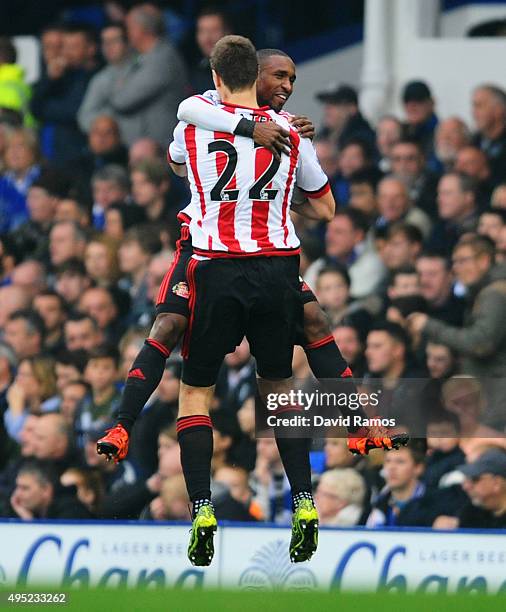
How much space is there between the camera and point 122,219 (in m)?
15.1

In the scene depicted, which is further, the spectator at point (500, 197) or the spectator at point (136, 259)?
the spectator at point (136, 259)

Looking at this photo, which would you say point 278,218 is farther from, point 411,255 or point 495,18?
point 495,18

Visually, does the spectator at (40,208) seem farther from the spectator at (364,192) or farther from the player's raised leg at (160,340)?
the player's raised leg at (160,340)

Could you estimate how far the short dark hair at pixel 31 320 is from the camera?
1457cm

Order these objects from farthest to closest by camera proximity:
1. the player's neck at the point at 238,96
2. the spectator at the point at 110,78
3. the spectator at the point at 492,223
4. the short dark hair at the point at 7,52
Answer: the short dark hair at the point at 7,52, the spectator at the point at 110,78, the spectator at the point at 492,223, the player's neck at the point at 238,96

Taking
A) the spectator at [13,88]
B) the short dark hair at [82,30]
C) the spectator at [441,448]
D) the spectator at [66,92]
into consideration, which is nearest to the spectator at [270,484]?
the spectator at [441,448]

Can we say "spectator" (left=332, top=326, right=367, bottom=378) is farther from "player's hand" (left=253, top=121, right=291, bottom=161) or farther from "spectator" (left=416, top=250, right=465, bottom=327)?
"player's hand" (left=253, top=121, right=291, bottom=161)

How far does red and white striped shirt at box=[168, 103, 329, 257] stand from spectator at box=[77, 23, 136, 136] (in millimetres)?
6962

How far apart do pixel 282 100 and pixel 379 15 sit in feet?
21.9

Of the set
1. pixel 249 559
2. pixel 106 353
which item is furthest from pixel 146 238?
pixel 249 559

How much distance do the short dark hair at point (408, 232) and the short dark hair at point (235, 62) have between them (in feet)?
15.0

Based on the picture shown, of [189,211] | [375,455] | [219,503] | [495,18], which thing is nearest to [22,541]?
[219,503]

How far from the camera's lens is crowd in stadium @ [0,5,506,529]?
1172 centimetres

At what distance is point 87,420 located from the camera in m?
13.2
